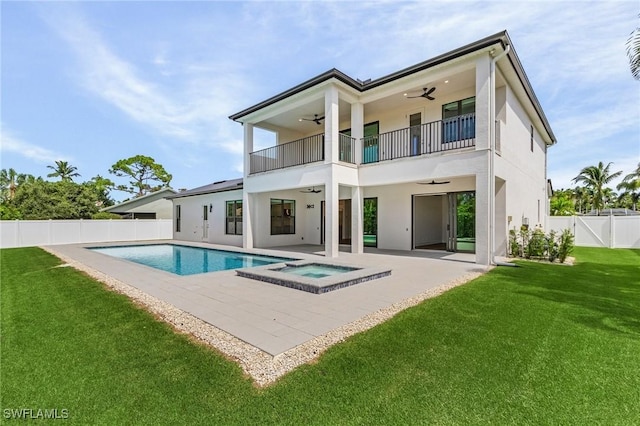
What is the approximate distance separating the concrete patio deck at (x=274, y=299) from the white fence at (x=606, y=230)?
12.8 m

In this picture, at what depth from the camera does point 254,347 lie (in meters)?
3.85

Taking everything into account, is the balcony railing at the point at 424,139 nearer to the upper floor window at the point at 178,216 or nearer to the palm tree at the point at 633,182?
the upper floor window at the point at 178,216

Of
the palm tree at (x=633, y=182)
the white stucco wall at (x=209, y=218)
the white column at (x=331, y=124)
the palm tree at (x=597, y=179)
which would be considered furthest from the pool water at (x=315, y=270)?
the palm tree at (x=597, y=179)

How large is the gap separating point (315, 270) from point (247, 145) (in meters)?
9.36

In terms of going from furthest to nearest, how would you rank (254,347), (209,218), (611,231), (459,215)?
(209,218) → (611,231) → (459,215) → (254,347)

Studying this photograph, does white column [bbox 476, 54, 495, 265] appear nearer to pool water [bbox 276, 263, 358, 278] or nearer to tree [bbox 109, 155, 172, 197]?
pool water [bbox 276, 263, 358, 278]

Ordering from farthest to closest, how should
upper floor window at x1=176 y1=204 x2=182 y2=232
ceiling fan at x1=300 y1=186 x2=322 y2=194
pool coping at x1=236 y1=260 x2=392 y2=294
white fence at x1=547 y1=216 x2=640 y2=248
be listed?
1. upper floor window at x1=176 y1=204 x2=182 y2=232
2. ceiling fan at x1=300 y1=186 x2=322 y2=194
3. white fence at x1=547 y1=216 x2=640 y2=248
4. pool coping at x1=236 y1=260 x2=392 y2=294

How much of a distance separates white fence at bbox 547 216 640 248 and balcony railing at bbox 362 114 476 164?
12.0m

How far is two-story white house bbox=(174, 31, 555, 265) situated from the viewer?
1002 centimetres

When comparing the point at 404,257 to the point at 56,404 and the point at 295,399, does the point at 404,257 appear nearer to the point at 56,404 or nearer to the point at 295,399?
the point at 295,399

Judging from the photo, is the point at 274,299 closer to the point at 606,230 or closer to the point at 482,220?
the point at 482,220

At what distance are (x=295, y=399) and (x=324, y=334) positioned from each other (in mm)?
1504

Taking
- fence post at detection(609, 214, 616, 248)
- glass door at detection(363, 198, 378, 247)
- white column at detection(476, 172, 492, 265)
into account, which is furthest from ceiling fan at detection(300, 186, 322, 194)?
fence post at detection(609, 214, 616, 248)

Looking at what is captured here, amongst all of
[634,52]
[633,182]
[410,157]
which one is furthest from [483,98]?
[633,182]
